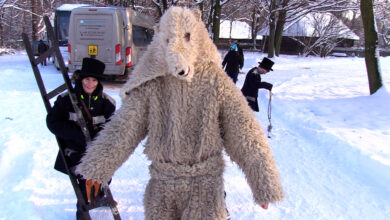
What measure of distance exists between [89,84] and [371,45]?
27.1ft

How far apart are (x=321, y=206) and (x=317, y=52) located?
1073 inches

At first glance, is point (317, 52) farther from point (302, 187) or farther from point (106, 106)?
point (106, 106)

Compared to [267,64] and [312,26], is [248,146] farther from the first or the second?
[312,26]

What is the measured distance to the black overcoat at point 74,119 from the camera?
2404mm

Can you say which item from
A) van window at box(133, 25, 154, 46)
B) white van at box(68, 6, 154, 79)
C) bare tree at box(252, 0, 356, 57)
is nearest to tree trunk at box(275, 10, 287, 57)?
bare tree at box(252, 0, 356, 57)

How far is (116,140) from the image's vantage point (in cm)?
180

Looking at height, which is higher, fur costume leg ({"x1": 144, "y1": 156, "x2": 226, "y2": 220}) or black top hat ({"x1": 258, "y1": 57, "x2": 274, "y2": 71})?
black top hat ({"x1": 258, "y1": 57, "x2": 274, "y2": 71})

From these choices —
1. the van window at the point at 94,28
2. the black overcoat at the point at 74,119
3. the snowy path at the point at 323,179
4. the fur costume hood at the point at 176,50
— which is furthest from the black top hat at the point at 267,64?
the van window at the point at 94,28

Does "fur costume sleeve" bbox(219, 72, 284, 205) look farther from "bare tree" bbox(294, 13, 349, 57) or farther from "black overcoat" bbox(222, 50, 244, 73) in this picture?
"bare tree" bbox(294, 13, 349, 57)

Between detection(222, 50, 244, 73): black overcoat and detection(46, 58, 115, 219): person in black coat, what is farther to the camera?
detection(222, 50, 244, 73): black overcoat

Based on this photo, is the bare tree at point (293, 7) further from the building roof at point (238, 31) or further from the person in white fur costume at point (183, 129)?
the building roof at point (238, 31)

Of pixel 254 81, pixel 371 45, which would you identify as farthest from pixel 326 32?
pixel 254 81

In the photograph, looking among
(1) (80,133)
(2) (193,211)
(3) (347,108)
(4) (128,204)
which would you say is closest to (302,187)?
(4) (128,204)

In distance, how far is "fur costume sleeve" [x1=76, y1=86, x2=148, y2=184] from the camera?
1776mm
